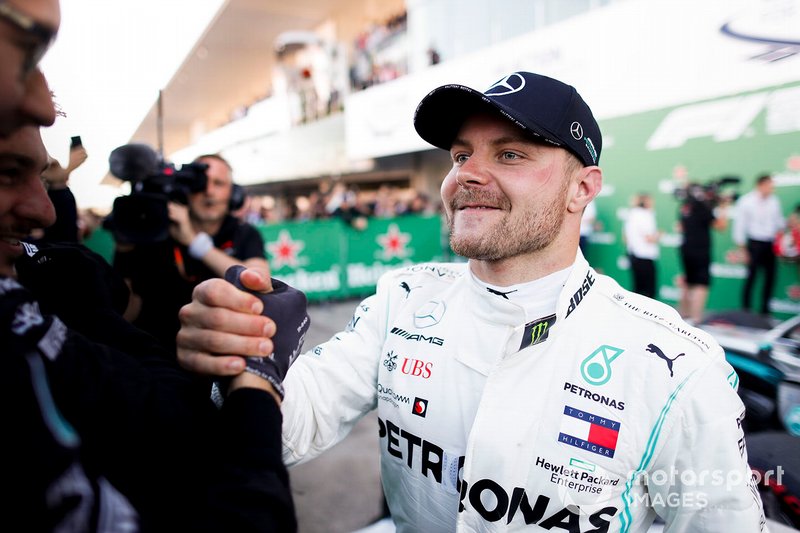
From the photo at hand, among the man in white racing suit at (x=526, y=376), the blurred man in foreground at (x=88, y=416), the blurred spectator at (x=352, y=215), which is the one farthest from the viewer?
the blurred spectator at (x=352, y=215)

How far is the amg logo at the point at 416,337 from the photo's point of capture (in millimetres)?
1416

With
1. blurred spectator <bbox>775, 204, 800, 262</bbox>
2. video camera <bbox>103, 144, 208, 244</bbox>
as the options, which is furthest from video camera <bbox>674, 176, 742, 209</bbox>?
video camera <bbox>103, 144, 208, 244</bbox>

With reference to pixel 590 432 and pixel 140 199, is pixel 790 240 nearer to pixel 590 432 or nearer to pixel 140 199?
pixel 590 432

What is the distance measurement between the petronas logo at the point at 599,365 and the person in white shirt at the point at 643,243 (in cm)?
624

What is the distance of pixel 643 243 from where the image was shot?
682 cm

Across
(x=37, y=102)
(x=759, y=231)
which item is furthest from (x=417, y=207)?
(x=37, y=102)

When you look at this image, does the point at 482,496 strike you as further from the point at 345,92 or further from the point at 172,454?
the point at 345,92

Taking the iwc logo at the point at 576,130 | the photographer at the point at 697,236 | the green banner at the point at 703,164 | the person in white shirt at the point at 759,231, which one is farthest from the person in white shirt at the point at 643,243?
the iwc logo at the point at 576,130

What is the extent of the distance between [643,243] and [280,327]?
274 inches

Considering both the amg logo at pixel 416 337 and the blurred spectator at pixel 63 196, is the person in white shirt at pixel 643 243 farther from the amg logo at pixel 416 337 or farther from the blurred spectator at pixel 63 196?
the blurred spectator at pixel 63 196

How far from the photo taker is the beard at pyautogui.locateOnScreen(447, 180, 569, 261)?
4.51 feet

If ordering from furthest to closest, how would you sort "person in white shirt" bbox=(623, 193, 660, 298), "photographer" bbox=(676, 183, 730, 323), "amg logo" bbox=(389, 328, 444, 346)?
"person in white shirt" bbox=(623, 193, 660, 298) → "photographer" bbox=(676, 183, 730, 323) → "amg logo" bbox=(389, 328, 444, 346)

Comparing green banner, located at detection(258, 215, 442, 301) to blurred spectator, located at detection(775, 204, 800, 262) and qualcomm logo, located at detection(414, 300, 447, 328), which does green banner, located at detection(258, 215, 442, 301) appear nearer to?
blurred spectator, located at detection(775, 204, 800, 262)

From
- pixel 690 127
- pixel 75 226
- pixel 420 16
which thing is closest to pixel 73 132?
pixel 75 226
